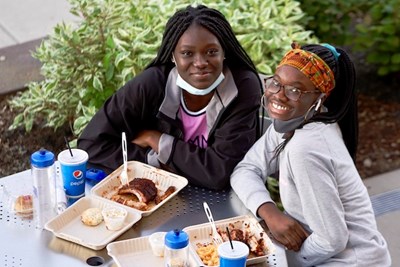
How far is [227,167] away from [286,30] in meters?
1.67

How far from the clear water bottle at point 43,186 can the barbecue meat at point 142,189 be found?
29cm

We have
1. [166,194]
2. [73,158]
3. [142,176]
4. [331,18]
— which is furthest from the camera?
[331,18]

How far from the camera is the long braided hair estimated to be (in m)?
3.18

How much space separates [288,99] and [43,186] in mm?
941

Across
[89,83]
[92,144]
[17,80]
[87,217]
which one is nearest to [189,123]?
[92,144]

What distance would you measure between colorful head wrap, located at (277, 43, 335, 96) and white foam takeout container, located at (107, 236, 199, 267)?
76 cm

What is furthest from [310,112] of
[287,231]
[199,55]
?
[199,55]

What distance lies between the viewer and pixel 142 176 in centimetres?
351

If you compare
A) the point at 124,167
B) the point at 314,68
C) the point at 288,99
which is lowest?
the point at 124,167

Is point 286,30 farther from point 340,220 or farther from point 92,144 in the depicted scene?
point 340,220

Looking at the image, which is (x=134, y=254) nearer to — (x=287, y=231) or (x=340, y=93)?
(x=287, y=231)

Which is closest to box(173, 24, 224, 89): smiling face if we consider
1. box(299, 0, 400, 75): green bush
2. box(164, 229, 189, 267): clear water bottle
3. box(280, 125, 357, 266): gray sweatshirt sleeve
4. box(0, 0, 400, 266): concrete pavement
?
box(280, 125, 357, 266): gray sweatshirt sleeve

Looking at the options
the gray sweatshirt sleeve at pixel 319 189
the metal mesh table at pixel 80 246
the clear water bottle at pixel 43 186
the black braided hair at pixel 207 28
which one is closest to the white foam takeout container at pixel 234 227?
the metal mesh table at pixel 80 246

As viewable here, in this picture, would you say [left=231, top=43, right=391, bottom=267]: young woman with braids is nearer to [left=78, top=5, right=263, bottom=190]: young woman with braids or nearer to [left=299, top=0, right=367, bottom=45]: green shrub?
[left=78, top=5, right=263, bottom=190]: young woman with braids
